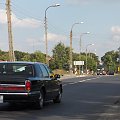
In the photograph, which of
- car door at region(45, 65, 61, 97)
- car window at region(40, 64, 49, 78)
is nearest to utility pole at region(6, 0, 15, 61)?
car door at region(45, 65, 61, 97)

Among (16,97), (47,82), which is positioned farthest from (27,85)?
(47,82)

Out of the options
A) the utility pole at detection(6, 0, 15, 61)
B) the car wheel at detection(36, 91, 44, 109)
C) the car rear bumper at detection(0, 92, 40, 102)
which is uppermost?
the utility pole at detection(6, 0, 15, 61)

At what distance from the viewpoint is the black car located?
52.0ft

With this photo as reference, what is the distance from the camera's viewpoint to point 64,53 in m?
119

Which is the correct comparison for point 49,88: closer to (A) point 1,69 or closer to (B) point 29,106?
(B) point 29,106

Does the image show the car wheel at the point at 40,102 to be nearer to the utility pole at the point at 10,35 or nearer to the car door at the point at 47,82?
the car door at the point at 47,82

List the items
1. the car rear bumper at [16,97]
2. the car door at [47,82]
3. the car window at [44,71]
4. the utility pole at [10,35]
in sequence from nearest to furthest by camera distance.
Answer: the car rear bumper at [16,97] < the car door at [47,82] < the car window at [44,71] < the utility pole at [10,35]

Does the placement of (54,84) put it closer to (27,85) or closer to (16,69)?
(16,69)

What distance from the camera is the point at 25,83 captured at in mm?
15875

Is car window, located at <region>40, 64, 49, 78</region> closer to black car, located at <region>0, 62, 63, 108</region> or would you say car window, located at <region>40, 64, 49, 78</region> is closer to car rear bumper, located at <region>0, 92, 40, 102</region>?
black car, located at <region>0, 62, 63, 108</region>

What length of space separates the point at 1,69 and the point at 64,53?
335ft

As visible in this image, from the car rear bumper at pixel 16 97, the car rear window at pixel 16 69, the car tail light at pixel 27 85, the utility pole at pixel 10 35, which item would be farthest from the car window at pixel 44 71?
the utility pole at pixel 10 35

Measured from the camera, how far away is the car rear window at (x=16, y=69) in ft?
54.2

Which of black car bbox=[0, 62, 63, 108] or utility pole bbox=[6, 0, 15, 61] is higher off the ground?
utility pole bbox=[6, 0, 15, 61]
